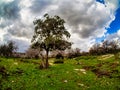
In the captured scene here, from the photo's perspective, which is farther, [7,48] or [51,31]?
[7,48]

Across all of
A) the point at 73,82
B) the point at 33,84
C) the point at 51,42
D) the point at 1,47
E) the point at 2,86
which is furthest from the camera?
the point at 1,47

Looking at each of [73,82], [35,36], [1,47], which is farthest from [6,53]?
[73,82]

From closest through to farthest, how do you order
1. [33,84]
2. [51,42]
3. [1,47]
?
[33,84] < [51,42] < [1,47]

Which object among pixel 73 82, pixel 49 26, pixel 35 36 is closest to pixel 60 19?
pixel 49 26

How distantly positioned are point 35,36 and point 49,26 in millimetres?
5476

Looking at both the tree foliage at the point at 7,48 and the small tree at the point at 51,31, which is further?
the tree foliage at the point at 7,48

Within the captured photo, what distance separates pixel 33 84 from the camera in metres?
37.8

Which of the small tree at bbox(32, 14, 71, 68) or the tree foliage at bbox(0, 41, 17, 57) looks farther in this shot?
the tree foliage at bbox(0, 41, 17, 57)

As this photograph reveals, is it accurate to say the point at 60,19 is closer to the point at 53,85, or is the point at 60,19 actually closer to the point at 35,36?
the point at 35,36

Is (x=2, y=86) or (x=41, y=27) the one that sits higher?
(x=41, y=27)

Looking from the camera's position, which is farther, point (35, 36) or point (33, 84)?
point (35, 36)

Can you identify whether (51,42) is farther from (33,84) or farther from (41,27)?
(33,84)

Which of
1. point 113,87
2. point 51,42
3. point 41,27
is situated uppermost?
point 41,27

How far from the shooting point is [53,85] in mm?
37844
